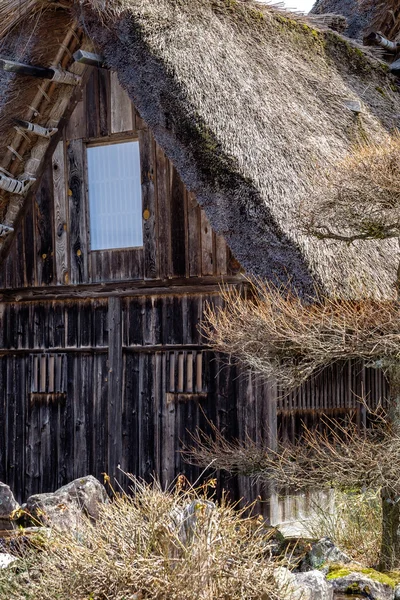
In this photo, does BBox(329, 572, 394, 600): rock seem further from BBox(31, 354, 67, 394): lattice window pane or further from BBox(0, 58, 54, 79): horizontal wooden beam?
BBox(0, 58, 54, 79): horizontal wooden beam

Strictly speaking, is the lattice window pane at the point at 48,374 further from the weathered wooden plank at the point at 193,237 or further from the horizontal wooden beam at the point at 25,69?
the horizontal wooden beam at the point at 25,69

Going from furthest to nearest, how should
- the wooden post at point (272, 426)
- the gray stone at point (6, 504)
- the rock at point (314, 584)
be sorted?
1. the wooden post at point (272, 426)
2. the gray stone at point (6, 504)
3. the rock at point (314, 584)

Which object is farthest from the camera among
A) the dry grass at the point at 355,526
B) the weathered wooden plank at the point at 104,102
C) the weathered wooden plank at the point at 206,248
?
the weathered wooden plank at the point at 104,102

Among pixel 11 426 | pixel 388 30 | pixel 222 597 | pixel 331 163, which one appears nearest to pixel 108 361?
pixel 11 426

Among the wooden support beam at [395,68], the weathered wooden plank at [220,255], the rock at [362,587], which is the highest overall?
the wooden support beam at [395,68]

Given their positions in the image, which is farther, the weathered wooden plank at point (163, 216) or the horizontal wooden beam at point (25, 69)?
the horizontal wooden beam at point (25, 69)

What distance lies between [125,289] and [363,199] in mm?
3411

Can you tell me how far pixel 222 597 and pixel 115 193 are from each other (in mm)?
5729

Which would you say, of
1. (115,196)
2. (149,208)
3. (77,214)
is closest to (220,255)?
(149,208)

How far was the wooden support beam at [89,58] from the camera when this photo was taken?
972 centimetres

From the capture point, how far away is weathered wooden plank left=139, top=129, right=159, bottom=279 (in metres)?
9.88

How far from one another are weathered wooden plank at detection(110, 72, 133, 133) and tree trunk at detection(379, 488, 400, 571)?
463cm

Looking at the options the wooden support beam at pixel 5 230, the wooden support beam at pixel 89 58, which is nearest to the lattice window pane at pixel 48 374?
the wooden support beam at pixel 5 230

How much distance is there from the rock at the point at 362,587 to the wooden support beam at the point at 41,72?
234 inches
